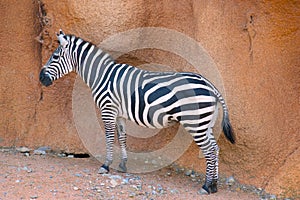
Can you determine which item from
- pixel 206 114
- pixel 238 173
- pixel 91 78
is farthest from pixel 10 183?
pixel 238 173

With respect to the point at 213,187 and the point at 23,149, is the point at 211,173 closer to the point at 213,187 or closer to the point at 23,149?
the point at 213,187

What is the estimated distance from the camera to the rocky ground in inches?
206

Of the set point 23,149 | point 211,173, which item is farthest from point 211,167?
point 23,149

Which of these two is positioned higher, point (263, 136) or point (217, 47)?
point (217, 47)

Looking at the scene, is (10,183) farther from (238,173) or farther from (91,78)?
(238,173)

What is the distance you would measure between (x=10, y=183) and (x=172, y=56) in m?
2.77

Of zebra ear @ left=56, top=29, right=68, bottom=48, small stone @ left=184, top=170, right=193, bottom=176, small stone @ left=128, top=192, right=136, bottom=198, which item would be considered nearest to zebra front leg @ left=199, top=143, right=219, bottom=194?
small stone @ left=184, top=170, right=193, bottom=176

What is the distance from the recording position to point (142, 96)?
227 inches

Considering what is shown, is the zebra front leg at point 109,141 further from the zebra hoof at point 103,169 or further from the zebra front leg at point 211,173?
the zebra front leg at point 211,173

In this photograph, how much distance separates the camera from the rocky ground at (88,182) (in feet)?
17.2

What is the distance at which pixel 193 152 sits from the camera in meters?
6.39

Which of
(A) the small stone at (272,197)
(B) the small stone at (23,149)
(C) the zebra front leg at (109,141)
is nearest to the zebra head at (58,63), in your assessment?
(C) the zebra front leg at (109,141)

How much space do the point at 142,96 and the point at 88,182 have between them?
126 cm

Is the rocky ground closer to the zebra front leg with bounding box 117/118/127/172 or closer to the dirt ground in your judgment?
the dirt ground
